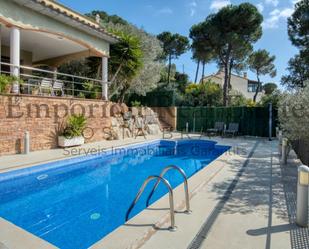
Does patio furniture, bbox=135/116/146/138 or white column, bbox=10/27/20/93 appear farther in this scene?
patio furniture, bbox=135/116/146/138

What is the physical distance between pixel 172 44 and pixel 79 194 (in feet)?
103

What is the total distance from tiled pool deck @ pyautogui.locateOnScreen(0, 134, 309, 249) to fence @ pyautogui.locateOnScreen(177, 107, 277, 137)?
10.8 metres

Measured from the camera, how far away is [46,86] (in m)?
10.7

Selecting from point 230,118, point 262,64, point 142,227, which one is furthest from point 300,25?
point 262,64

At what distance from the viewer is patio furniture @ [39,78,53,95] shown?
10.6 m

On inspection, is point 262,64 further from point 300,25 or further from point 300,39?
point 300,25

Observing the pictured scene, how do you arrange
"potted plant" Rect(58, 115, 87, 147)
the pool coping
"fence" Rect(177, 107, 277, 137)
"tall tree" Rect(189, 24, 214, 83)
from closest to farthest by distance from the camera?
the pool coping
"potted plant" Rect(58, 115, 87, 147)
"fence" Rect(177, 107, 277, 137)
"tall tree" Rect(189, 24, 214, 83)

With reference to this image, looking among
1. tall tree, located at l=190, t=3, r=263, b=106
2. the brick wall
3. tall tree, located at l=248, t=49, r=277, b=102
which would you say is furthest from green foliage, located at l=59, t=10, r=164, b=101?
tall tree, located at l=248, t=49, r=277, b=102

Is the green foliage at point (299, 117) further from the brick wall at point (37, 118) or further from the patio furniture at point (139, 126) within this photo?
the patio furniture at point (139, 126)

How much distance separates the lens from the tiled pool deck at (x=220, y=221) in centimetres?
312

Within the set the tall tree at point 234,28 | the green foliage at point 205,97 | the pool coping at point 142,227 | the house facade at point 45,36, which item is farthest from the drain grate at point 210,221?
the green foliage at point 205,97

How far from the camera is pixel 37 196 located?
5848 mm

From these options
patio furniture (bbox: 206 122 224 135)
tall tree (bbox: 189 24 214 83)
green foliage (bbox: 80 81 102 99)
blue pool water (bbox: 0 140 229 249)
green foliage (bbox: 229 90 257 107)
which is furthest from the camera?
green foliage (bbox: 229 90 257 107)

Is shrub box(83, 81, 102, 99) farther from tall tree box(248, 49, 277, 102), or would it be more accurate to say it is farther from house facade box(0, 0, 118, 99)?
tall tree box(248, 49, 277, 102)
